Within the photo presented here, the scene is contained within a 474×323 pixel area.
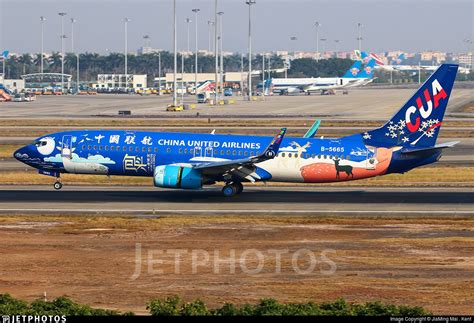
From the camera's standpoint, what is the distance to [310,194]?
56.7m

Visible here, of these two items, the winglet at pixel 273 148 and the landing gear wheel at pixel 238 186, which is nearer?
the winglet at pixel 273 148

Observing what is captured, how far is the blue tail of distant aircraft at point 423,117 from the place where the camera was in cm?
5416

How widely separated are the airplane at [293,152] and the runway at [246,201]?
139cm

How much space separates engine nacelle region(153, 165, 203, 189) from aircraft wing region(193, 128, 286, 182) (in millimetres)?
488

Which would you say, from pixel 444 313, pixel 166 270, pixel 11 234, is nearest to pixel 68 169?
pixel 11 234

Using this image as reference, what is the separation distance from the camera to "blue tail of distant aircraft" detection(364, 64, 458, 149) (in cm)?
5416

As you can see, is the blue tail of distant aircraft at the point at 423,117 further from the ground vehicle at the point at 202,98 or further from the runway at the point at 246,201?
the ground vehicle at the point at 202,98

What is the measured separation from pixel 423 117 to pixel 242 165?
11.0m

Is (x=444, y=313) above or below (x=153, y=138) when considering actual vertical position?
below

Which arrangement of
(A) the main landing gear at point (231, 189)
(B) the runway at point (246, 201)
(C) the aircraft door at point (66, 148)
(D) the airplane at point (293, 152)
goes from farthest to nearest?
(C) the aircraft door at point (66, 148), (A) the main landing gear at point (231, 189), (D) the airplane at point (293, 152), (B) the runway at point (246, 201)

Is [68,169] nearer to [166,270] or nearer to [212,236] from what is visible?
[212,236]

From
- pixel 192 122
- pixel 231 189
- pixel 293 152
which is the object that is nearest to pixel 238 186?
pixel 231 189

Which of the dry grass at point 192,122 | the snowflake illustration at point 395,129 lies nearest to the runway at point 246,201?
the snowflake illustration at point 395,129

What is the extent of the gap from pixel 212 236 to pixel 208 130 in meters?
58.2
